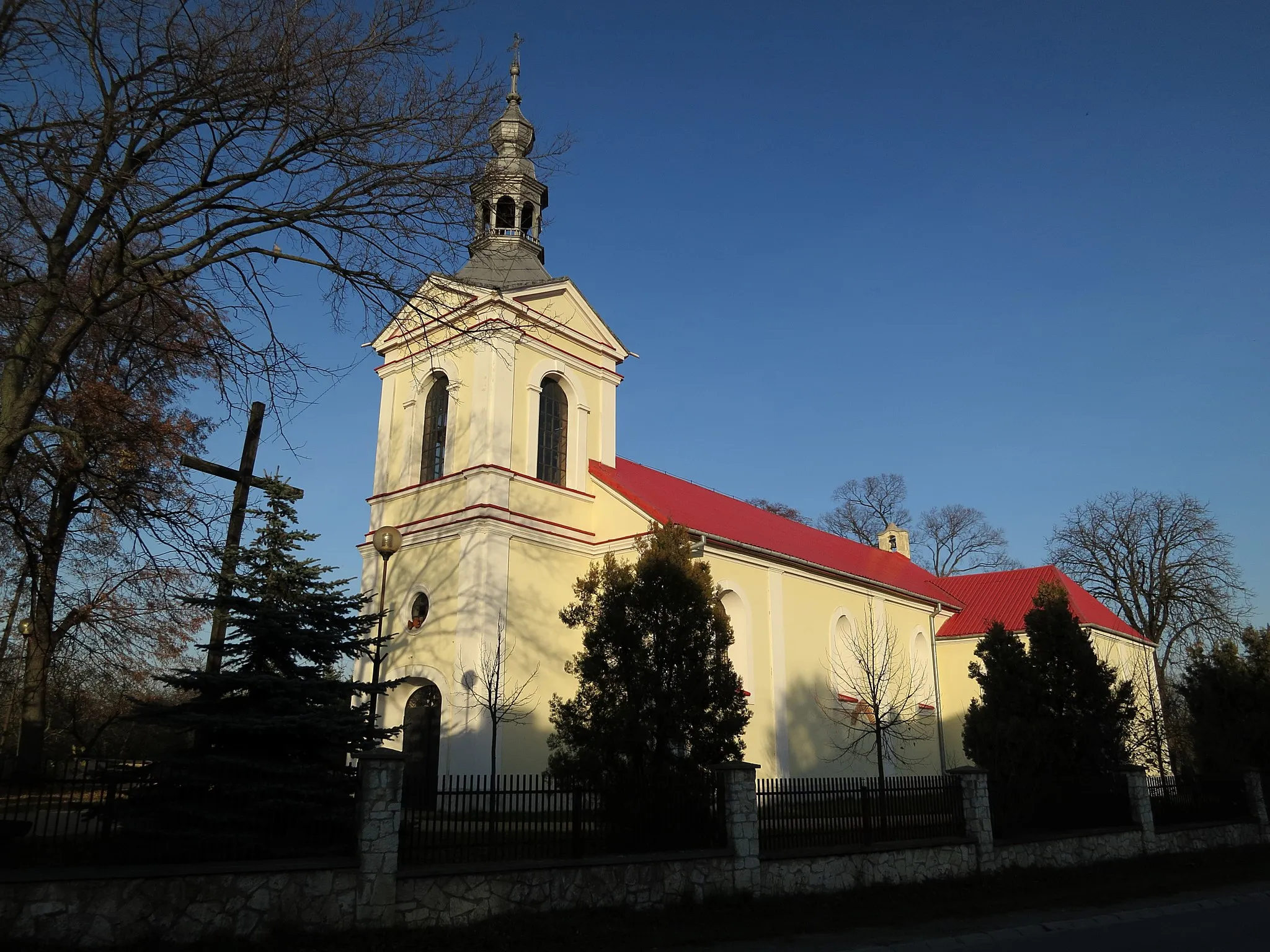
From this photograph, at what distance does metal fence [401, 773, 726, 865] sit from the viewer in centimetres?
905

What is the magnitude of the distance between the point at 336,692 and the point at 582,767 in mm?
3459

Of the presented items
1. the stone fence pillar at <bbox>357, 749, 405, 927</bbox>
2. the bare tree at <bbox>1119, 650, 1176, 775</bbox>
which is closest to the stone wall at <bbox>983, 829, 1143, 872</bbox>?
the bare tree at <bbox>1119, 650, 1176, 775</bbox>

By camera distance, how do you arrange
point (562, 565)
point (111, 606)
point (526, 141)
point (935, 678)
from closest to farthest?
1. point (111, 606)
2. point (562, 565)
3. point (526, 141)
4. point (935, 678)

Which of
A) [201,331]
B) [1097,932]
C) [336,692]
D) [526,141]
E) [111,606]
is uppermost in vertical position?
[526,141]

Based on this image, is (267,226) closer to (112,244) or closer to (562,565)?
(112,244)

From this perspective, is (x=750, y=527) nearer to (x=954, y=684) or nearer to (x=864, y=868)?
(x=954, y=684)

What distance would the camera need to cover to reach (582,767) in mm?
12062

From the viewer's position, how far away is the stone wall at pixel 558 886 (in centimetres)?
856

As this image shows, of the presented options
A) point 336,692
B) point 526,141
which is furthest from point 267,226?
point 526,141

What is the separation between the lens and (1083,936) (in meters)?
9.86

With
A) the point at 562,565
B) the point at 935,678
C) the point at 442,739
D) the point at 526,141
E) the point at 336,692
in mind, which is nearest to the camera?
the point at 336,692

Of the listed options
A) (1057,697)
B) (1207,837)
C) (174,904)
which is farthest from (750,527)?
(174,904)

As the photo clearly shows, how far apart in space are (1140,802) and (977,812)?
4.89 m

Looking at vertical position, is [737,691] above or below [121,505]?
below
